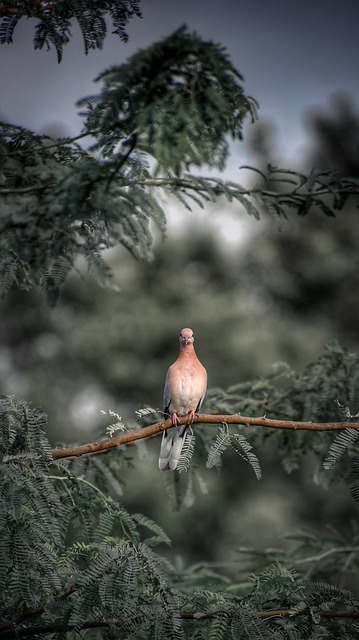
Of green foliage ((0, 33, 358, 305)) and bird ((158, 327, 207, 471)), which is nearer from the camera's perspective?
green foliage ((0, 33, 358, 305))

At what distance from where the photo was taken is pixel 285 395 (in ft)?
16.1

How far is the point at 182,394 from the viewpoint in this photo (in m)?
4.52

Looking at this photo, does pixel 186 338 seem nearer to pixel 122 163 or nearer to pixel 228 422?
pixel 228 422

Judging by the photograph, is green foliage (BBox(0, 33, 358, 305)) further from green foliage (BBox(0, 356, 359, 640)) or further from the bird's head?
the bird's head

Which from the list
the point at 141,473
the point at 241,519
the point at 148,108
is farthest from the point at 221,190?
the point at 241,519

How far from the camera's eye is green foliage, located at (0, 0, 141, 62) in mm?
3492

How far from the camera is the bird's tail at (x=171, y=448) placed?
179 inches

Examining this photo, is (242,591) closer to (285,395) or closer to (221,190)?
(285,395)

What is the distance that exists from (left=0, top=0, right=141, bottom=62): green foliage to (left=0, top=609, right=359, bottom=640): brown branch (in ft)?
8.75

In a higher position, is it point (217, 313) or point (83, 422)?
point (217, 313)

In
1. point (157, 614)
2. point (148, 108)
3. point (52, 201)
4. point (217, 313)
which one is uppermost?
point (217, 313)

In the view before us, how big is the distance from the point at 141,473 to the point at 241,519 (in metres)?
2.79

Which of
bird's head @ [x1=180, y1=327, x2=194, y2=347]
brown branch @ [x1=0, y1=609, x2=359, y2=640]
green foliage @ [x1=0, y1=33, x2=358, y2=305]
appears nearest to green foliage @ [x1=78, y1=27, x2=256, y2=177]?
green foliage @ [x1=0, y1=33, x2=358, y2=305]

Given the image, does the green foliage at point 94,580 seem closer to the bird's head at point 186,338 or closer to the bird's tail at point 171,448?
the bird's tail at point 171,448
